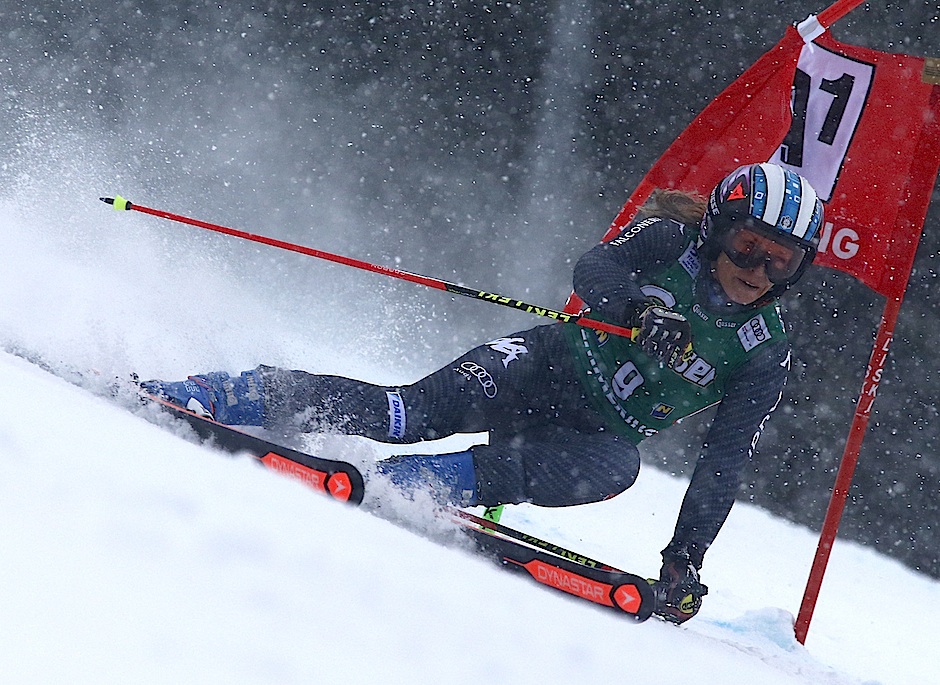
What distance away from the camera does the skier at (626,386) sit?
2514mm

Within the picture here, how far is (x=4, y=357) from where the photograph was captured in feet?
6.98

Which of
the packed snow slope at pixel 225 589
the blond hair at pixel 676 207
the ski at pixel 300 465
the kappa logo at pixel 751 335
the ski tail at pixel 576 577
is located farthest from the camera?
the blond hair at pixel 676 207

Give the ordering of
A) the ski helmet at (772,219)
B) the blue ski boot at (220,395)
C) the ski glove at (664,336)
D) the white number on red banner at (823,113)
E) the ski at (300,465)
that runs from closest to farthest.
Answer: the ski at (300,465), the blue ski boot at (220,395), the ski glove at (664,336), the ski helmet at (772,219), the white number on red banner at (823,113)

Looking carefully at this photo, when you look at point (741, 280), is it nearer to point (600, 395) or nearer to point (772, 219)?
point (772, 219)

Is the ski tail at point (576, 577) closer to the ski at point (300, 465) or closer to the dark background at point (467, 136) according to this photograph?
the ski at point (300, 465)

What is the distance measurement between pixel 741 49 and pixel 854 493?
2382mm

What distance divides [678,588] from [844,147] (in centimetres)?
183

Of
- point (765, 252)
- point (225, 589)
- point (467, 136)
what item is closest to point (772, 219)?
point (765, 252)

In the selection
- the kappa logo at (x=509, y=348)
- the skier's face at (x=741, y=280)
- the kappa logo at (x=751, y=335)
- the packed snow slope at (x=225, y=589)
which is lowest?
the packed snow slope at (x=225, y=589)

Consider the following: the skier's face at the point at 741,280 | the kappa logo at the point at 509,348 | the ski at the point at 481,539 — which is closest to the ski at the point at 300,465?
the ski at the point at 481,539

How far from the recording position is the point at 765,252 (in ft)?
8.70

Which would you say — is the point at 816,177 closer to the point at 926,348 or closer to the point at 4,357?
the point at 926,348

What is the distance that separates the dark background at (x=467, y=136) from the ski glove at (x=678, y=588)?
2590mm

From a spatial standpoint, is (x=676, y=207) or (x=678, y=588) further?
(x=676, y=207)
